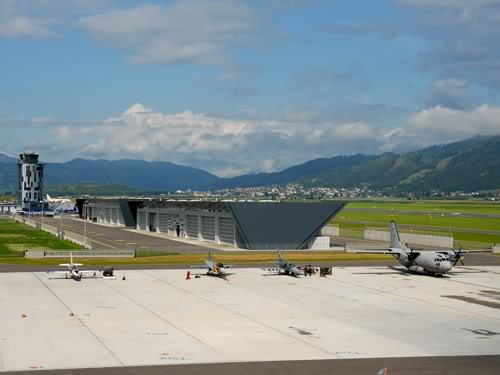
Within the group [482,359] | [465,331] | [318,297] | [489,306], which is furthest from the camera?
[318,297]

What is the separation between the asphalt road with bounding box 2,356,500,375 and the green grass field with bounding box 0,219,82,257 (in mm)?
80582

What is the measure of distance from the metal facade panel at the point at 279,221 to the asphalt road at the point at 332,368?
8109cm

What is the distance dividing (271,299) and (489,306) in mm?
19789

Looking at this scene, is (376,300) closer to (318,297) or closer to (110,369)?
(318,297)

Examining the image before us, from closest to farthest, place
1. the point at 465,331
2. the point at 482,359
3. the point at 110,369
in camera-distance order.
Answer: the point at 110,369 < the point at 482,359 < the point at 465,331

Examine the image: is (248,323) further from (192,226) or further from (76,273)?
(192,226)

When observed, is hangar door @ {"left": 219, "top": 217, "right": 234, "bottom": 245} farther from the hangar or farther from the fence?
the fence

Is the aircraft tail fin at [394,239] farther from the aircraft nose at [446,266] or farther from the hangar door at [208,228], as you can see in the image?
the hangar door at [208,228]

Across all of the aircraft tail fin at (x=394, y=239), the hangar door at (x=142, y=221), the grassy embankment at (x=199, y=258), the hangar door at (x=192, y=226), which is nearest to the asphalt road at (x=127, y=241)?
the hangar door at (x=192, y=226)

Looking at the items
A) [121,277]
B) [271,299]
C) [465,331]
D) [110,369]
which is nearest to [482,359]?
[465,331]

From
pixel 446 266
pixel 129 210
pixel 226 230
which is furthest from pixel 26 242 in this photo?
pixel 446 266

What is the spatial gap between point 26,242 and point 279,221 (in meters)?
55.6

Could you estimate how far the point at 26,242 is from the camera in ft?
493

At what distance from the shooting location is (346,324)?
2270 inches
